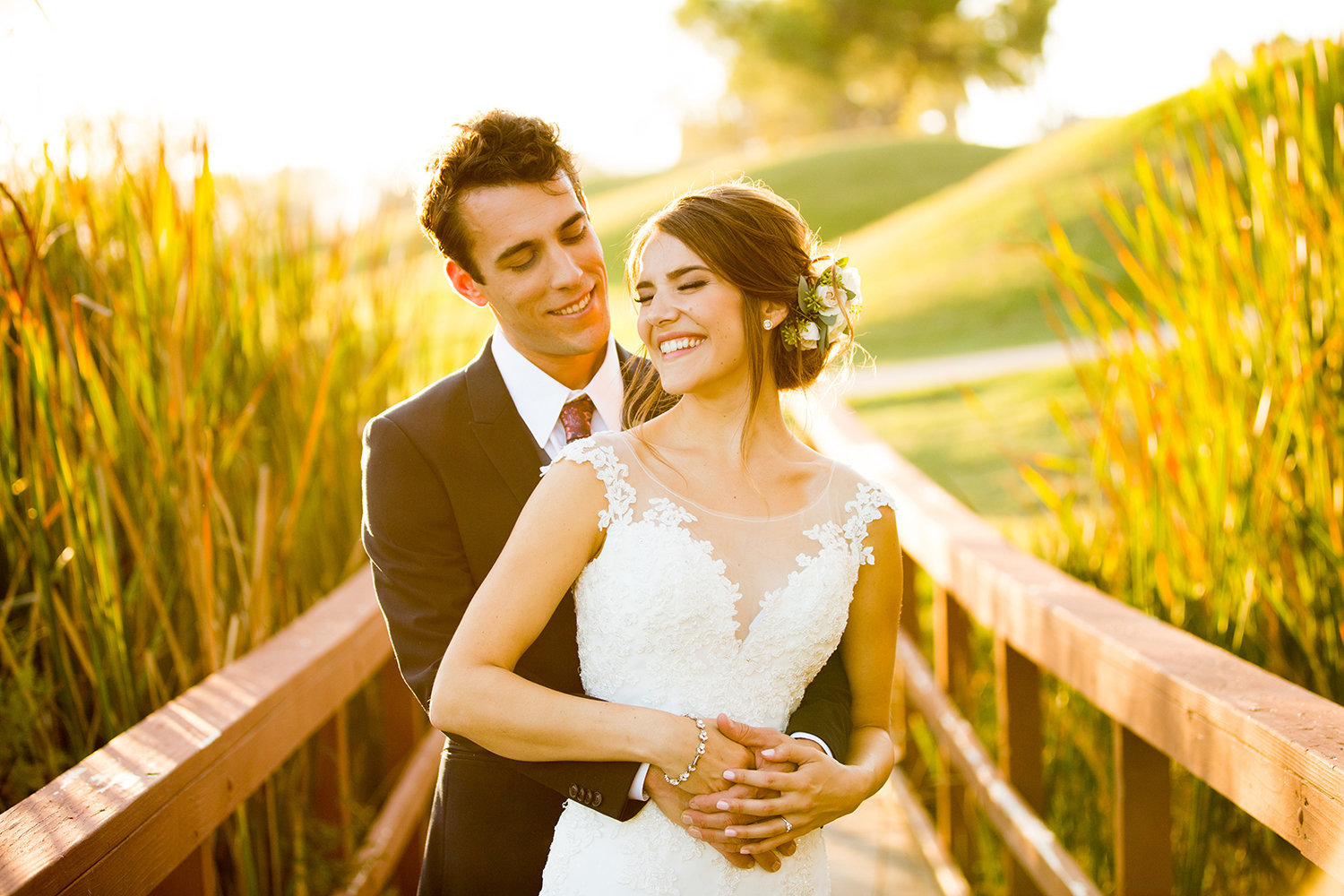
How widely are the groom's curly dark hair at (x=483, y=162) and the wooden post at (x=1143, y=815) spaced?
1.69 m

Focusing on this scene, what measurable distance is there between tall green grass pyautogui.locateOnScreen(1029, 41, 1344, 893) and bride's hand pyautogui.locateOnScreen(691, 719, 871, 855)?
1.13m

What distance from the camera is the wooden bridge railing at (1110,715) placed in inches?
64.8

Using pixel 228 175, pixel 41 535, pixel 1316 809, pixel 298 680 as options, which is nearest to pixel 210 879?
pixel 298 680

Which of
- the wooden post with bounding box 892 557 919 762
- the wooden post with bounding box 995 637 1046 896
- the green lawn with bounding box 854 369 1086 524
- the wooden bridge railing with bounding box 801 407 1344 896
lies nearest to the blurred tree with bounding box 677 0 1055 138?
the green lawn with bounding box 854 369 1086 524

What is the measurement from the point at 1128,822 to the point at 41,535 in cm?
225

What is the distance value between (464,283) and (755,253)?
0.81 meters

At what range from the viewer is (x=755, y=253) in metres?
2.08

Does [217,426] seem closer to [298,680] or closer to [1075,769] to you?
[298,680]

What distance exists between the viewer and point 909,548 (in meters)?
4.12

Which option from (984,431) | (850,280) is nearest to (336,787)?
(850,280)

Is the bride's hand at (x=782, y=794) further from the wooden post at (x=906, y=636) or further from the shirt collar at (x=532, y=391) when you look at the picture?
the wooden post at (x=906, y=636)

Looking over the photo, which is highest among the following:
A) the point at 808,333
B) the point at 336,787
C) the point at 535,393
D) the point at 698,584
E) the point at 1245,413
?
the point at 808,333

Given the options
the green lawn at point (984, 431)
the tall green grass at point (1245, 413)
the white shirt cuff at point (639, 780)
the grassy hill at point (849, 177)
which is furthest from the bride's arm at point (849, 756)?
the grassy hill at point (849, 177)

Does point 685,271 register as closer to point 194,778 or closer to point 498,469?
point 498,469
